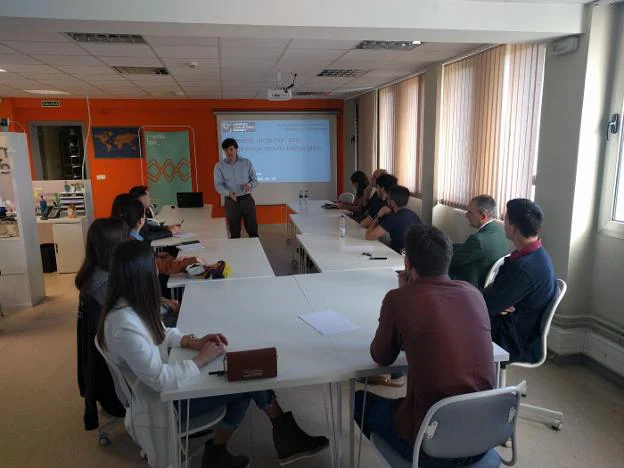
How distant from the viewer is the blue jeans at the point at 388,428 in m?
1.58

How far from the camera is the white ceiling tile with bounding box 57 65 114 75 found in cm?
531

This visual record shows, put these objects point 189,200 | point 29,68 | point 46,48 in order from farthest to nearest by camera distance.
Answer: point 189,200, point 29,68, point 46,48

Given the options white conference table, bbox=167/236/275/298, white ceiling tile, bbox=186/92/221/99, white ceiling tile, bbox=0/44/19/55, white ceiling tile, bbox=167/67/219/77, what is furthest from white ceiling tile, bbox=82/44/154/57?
white ceiling tile, bbox=186/92/221/99

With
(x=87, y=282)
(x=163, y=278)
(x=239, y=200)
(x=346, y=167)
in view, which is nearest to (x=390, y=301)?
(x=87, y=282)

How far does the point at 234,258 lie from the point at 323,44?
2.34 m

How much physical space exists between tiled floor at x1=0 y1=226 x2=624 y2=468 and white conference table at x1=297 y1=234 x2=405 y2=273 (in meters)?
0.89

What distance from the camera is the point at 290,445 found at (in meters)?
2.21

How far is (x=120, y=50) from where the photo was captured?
449 centimetres

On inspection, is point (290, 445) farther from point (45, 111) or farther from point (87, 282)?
point (45, 111)

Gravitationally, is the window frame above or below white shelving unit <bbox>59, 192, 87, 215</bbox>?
above

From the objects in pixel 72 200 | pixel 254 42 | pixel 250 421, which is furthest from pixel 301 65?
pixel 250 421

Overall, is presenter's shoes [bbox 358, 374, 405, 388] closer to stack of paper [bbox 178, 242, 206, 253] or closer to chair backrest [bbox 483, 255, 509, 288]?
chair backrest [bbox 483, 255, 509, 288]

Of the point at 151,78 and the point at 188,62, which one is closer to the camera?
the point at 188,62

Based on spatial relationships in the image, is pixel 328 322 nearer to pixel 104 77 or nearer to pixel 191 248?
pixel 191 248
